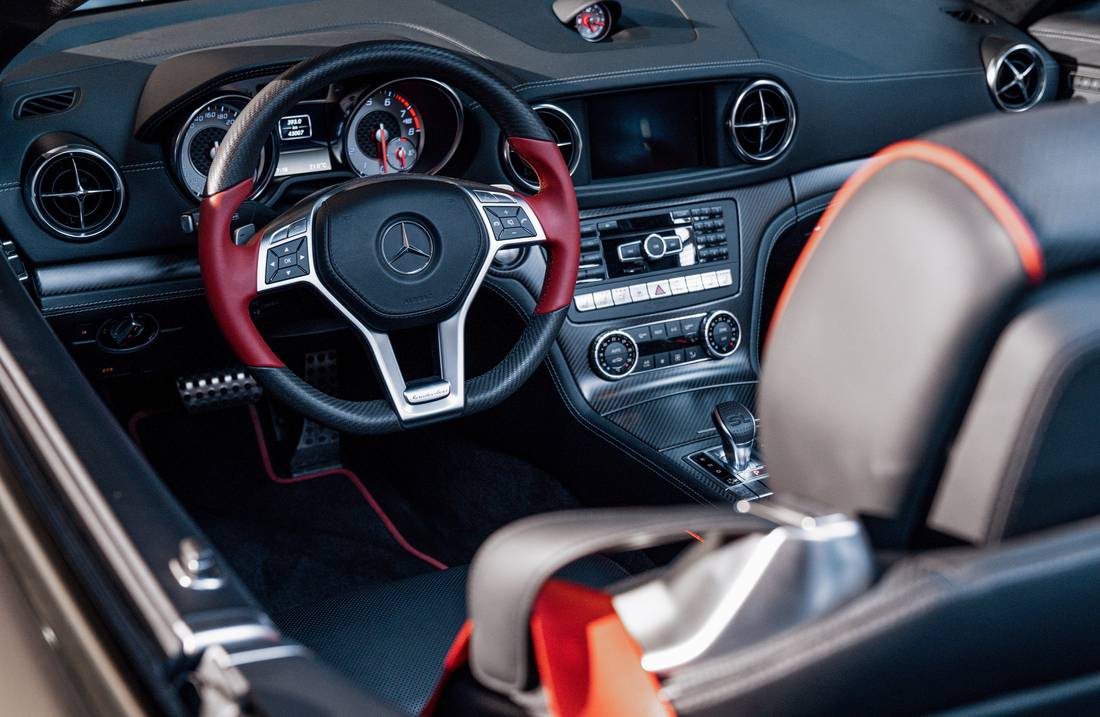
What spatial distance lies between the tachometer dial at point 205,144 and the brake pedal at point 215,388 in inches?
17.4

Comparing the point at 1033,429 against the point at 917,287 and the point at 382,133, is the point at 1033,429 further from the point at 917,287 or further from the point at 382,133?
the point at 382,133

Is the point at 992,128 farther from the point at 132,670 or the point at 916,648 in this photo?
the point at 132,670

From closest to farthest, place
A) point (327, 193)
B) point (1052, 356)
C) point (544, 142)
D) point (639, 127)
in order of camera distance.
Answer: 1. point (1052, 356)
2. point (327, 193)
3. point (544, 142)
4. point (639, 127)

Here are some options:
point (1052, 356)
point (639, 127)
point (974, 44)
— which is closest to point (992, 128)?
point (1052, 356)

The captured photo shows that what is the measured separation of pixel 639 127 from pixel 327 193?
0.80m

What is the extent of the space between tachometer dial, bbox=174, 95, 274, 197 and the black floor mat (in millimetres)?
796

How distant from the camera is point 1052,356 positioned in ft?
2.45

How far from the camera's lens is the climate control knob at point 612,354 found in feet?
7.85

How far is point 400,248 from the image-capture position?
6.08 feet

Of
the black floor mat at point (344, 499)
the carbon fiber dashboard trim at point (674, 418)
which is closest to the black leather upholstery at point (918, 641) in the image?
the carbon fiber dashboard trim at point (674, 418)

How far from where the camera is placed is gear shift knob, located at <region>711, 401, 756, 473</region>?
7.55 ft

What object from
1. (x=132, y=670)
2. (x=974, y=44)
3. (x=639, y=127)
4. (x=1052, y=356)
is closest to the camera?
(x=1052, y=356)

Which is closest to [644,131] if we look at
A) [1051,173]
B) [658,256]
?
[658,256]

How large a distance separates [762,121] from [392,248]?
98 centimetres
